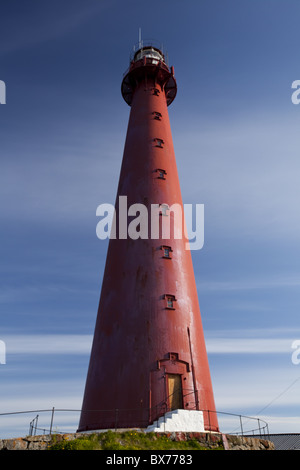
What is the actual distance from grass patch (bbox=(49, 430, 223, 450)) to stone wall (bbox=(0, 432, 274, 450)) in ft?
0.49

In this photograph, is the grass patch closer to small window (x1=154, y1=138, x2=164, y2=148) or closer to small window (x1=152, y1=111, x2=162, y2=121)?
small window (x1=154, y1=138, x2=164, y2=148)

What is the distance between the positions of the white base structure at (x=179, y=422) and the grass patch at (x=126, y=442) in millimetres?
758

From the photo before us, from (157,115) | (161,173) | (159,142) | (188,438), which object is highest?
(157,115)

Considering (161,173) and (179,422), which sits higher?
(161,173)

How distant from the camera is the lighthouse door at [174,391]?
15.8 meters

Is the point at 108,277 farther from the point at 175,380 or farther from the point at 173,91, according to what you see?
the point at 173,91

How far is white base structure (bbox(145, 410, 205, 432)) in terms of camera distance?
1373 cm

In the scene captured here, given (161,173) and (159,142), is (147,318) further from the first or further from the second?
(159,142)

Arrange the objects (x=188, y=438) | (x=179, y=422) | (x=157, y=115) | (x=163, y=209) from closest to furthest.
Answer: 1. (x=188, y=438)
2. (x=179, y=422)
3. (x=163, y=209)
4. (x=157, y=115)

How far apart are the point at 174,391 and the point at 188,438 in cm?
301

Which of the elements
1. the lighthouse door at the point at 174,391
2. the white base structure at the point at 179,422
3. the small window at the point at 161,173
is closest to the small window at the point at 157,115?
the small window at the point at 161,173

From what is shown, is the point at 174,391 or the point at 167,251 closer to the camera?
the point at 174,391

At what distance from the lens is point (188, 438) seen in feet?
42.9

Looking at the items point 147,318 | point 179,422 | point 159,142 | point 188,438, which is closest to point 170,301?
point 147,318
